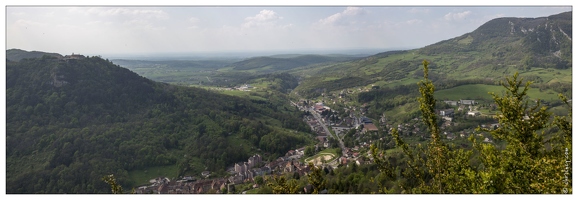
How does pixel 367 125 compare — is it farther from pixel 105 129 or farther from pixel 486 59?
pixel 486 59

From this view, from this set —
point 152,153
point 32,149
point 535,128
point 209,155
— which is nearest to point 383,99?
point 209,155

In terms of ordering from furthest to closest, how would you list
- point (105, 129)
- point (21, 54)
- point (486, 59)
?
point (486, 59) < point (21, 54) < point (105, 129)

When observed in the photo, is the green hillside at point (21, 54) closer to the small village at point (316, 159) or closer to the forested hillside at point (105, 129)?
the forested hillside at point (105, 129)

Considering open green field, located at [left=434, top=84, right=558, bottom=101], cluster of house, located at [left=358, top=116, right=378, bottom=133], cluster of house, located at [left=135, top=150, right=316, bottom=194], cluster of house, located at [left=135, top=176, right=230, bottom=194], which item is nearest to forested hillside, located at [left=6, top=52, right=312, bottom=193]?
cluster of house, located at [left=135, top=150, right=316, bottom=194]

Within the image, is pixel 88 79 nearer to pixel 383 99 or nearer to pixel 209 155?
pixel 209 155

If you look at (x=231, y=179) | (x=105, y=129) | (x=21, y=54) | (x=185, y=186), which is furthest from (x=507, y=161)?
(x=21, y=54)

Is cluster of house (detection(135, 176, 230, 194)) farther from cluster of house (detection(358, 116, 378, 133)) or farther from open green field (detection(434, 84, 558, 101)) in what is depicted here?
open green field (detection(434, 84, 558, 101))

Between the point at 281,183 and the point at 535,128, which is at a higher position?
the point at 535,128
